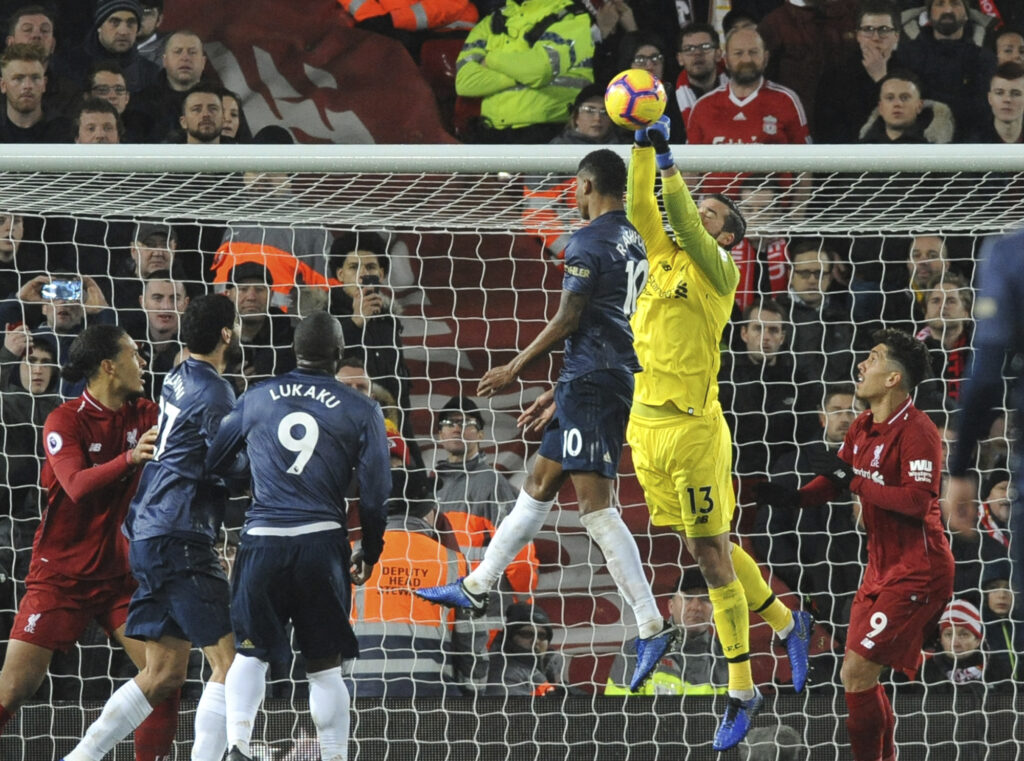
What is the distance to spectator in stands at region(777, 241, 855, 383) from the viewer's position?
8828mm

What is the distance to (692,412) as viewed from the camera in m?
6.56

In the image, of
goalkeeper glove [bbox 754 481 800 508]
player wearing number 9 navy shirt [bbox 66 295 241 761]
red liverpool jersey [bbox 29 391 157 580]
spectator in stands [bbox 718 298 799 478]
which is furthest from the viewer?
spectator in stands [bbox 718 298 799 478]

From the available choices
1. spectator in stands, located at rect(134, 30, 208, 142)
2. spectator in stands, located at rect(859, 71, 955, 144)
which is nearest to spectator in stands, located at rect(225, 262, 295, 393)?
spectator in stands, located at rect(134, 30, 208, 142)

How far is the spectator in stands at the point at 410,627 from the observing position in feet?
26.5

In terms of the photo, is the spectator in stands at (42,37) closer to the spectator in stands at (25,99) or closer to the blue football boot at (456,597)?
the spectator in stands at (25,99)

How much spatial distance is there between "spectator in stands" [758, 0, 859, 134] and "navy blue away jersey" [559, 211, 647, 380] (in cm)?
405

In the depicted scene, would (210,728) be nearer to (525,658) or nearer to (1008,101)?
(525,658)

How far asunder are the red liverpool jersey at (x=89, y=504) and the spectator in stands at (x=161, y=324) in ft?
5.08

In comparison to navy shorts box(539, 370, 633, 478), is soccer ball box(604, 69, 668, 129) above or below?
above

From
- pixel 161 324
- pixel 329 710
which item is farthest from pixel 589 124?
pixel 329 710

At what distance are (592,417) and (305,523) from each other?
47.4 inches

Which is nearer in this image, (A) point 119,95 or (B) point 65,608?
(B) point 65,608

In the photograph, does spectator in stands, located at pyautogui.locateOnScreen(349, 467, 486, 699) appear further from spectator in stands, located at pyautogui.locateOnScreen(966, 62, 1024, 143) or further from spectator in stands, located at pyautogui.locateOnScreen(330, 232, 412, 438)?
spectator in stands, located at pyautogui.locateOnScreen(966, 62, 1024, 143)

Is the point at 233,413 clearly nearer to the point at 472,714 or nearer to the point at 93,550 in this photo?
the point at 93,550
